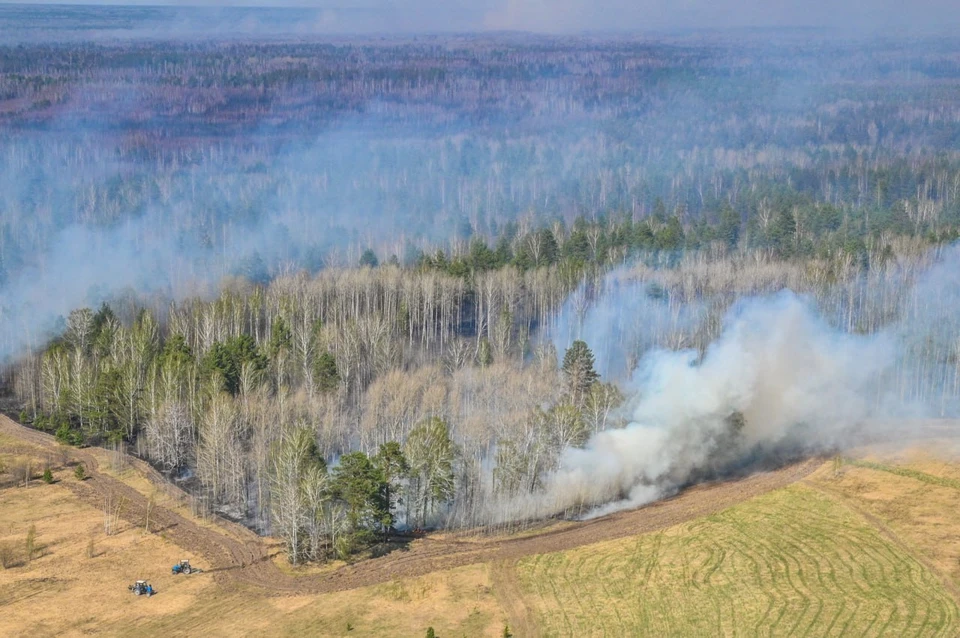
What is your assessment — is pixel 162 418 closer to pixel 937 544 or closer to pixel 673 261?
pixel 937 544

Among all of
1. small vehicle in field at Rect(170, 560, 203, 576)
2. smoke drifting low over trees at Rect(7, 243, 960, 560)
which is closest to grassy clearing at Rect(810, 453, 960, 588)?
smoke drifting low over trees at Rect(7, 243, 960, 560)

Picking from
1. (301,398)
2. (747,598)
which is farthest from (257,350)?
(747,598)

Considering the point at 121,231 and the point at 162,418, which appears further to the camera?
the point at 121,231

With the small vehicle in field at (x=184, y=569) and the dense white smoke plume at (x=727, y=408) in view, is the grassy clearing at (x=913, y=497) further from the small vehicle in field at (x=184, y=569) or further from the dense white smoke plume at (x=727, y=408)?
the small vehicle in field at (x=184, y=569)

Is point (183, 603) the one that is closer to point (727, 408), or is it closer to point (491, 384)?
point (491, 384)

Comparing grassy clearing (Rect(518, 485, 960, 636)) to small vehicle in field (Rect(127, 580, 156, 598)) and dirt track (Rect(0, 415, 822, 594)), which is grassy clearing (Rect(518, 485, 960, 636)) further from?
small vehicle in field (Rect(127, 580, 156, 598))

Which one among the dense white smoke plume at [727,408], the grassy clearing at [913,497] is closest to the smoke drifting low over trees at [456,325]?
the dense white smoke plume at [727,408]
